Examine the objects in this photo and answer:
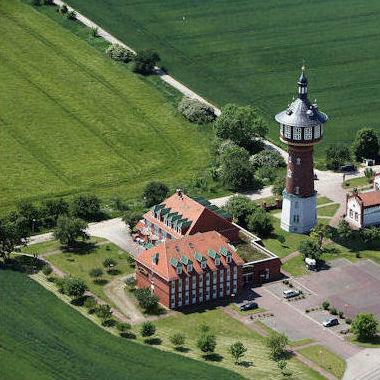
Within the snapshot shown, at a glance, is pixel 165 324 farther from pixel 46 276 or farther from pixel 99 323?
pixel 46 276

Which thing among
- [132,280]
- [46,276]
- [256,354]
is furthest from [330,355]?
[46,276]

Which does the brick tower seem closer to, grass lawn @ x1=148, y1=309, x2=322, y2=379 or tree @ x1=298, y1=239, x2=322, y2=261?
tree @ x1=298, y1=239, x2=322, y2=261

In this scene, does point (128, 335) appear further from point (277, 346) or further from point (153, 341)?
point (277, 346)

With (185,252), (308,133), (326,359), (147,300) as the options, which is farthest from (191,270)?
(308,133)

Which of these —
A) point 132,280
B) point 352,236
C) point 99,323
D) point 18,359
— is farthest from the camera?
point 352,236

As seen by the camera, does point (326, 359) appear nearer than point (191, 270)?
Yes

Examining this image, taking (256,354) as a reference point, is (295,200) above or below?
above

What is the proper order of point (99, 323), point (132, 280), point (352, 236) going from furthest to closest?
point (352, 236) → point (132, 280) → point (99, 323)
